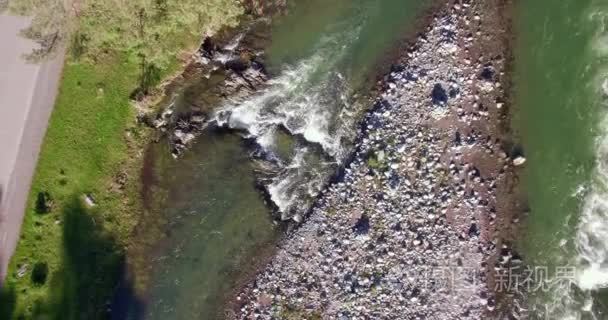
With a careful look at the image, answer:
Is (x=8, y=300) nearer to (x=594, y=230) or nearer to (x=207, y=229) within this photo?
(x=207, y=229)


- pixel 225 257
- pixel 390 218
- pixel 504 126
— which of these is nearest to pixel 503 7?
pixel 504 126

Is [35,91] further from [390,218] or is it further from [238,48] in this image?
[390,218]

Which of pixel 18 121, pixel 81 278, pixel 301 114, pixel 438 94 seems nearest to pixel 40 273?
pixel 81 278

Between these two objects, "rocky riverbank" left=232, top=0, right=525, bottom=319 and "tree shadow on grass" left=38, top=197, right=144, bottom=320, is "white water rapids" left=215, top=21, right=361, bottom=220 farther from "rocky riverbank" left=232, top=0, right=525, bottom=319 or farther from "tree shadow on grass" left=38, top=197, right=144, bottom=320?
"tree shadow on grass" left=38, top=197, right=144, bottom=320

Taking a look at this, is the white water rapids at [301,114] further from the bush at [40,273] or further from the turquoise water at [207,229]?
the bush at [40,273]

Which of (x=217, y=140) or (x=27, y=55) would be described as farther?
(x=217, y=140)

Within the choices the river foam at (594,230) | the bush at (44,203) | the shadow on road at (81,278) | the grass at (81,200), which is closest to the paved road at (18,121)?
the grass at (81,200)
